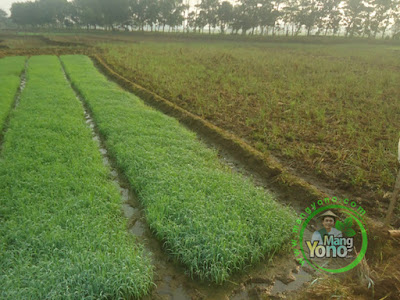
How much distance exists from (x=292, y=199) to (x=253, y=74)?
13137 millimetres

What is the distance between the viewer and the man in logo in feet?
15.8

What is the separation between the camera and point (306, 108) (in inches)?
428

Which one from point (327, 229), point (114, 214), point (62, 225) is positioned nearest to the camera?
point (62, 225)

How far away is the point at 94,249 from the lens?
418cm

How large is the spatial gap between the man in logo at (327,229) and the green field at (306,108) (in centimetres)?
104

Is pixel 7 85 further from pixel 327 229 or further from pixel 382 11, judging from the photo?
pixel 382 11

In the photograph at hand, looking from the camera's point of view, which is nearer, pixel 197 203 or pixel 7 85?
pixel 197 203

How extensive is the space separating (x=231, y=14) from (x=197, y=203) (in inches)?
2624

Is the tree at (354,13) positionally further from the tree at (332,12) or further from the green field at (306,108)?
the green field at (306,108)

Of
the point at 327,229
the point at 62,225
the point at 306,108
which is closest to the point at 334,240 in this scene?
the point at 327,229

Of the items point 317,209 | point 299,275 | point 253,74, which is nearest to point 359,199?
point 317,209

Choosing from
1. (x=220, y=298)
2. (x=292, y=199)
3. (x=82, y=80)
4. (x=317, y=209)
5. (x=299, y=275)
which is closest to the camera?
(x=220, y=298)

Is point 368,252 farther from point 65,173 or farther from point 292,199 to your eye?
point 65,173

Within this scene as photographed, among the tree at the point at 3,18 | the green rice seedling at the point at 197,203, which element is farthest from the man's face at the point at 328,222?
the tree at the point at 3,18
